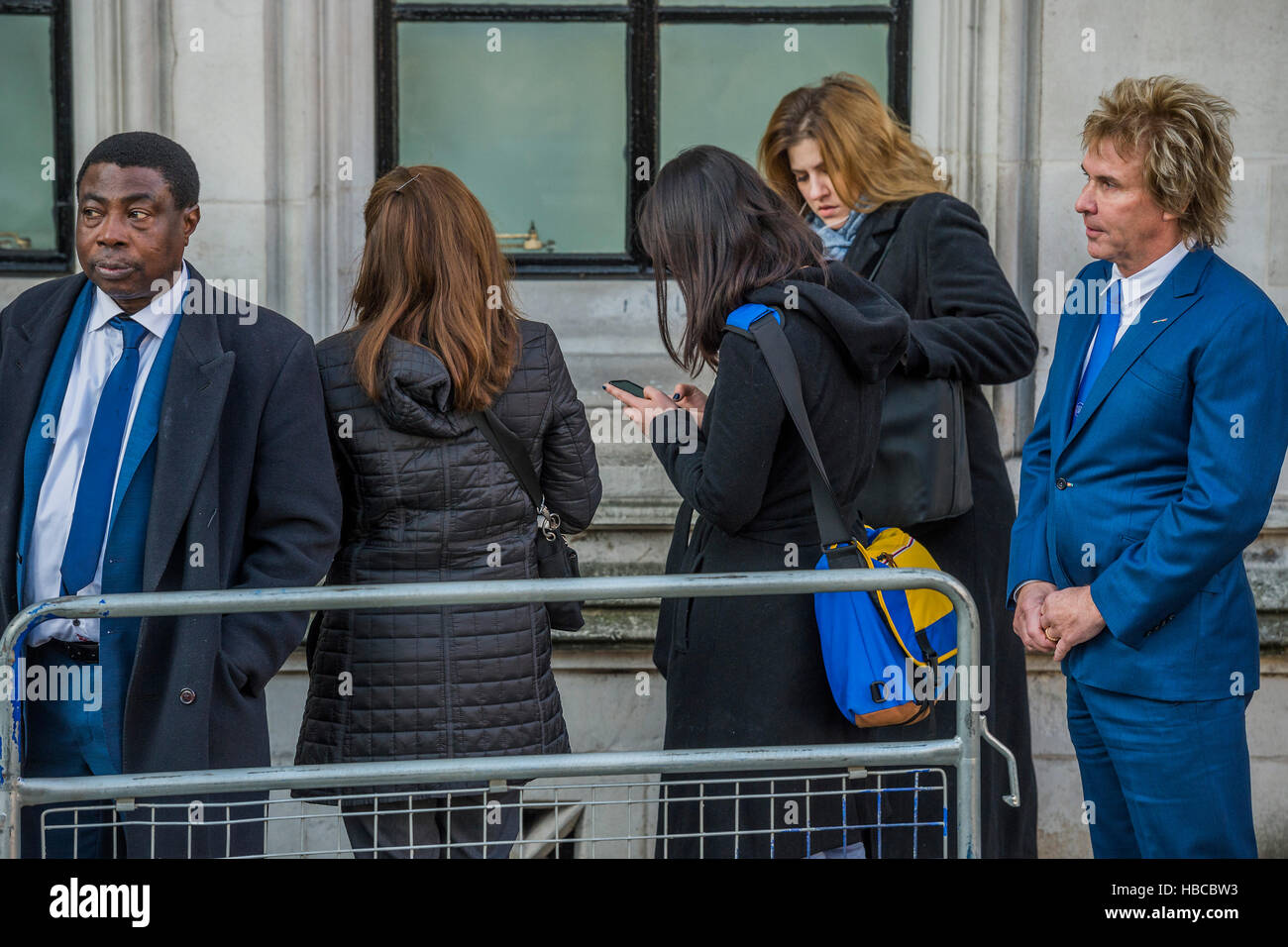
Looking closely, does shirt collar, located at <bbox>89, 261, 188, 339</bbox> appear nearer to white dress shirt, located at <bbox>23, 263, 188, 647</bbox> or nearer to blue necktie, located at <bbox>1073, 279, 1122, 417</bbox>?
white dress shirt, located at <bbox>23, 263, 188, 647</bbox>

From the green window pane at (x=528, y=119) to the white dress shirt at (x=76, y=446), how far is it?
2.16m

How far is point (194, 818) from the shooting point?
2861 mm

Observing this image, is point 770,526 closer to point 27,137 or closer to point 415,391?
point 415,391

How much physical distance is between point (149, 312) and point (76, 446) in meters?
0.30

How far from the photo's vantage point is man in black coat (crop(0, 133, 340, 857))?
2.90m

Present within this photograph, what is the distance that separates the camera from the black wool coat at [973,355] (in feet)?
12.3

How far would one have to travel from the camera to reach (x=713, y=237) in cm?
308

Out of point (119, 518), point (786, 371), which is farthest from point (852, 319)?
point (119, 518)

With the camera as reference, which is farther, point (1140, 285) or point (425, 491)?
point (425, 491)

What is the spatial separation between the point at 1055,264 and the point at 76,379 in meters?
3.05

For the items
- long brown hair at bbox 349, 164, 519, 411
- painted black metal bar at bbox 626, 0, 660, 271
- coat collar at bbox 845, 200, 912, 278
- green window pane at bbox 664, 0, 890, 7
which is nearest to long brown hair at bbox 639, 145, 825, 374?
long brown hair at bbox 349, 164, 519, 411

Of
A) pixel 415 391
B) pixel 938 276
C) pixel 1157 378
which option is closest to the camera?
pixel 1157 378

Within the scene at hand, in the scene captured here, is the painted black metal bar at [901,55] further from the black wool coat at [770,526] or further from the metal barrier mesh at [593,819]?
the metal barrier mesh at [593,819]
